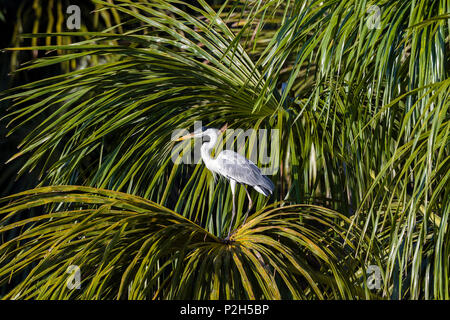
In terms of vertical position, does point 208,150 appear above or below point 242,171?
above

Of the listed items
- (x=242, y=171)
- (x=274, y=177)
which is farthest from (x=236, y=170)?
(x=274, y=177)

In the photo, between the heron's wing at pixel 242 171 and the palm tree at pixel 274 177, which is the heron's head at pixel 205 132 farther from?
the heron's wing at pixel 242 171

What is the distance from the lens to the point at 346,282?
1.62 meters

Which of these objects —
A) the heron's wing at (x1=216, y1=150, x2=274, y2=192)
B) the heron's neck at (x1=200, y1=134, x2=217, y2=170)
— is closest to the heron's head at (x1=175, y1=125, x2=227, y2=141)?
the heron's neck at (x1=200, y1=134, x2=217, y2=170)

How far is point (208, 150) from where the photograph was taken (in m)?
2.33

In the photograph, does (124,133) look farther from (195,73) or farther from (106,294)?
(106,294)

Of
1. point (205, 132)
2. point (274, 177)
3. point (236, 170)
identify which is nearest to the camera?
point (236, 170)

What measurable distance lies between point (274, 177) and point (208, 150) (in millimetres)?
307

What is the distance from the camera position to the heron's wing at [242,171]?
6.99ft

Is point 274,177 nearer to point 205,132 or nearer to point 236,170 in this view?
point 236,170

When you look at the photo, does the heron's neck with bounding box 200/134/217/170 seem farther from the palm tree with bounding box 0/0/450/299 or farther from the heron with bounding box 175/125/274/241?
the palm tree with bounding box 0/0/450/299

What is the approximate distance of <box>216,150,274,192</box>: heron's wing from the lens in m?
2.13

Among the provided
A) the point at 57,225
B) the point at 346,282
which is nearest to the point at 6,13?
the point at 57,225
